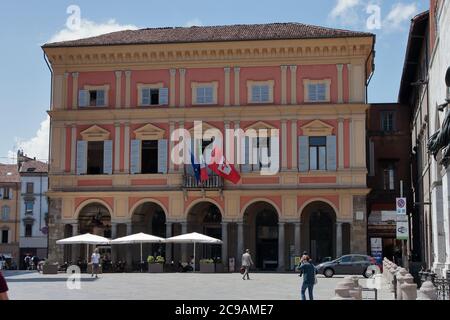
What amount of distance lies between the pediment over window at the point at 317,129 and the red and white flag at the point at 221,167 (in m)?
4.84

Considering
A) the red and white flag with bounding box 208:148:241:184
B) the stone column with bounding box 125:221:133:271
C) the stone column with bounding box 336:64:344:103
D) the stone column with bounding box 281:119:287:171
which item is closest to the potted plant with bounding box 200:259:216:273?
the red and white flag with bounding box 208:148:241:184

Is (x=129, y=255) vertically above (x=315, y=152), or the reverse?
(x=315, y=152)

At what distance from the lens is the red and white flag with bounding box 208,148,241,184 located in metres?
42.5

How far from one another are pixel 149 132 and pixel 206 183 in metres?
4.68

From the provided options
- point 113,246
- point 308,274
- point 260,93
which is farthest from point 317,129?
point 308,274

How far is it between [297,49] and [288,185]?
7.96 metres

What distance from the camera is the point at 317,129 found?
43.7m

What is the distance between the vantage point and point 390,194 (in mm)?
Answer: 51281

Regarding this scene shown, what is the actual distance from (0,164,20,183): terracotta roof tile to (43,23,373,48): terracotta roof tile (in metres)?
47.0

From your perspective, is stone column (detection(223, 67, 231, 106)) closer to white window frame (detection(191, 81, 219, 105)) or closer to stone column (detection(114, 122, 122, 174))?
white window frame (detection(191, 81, 219, 105))

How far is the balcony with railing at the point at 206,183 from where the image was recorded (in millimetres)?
43719

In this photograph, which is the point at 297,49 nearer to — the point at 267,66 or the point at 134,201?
the point at 267,66

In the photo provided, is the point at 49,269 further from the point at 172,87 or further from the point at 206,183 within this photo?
the point at 172,87
